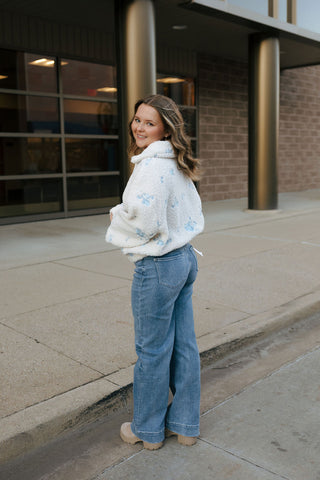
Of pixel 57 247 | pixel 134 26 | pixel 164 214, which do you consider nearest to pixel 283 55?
pixel 134 26

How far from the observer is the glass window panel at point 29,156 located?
11.1 m

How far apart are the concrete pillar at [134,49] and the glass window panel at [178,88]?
464 centimetres

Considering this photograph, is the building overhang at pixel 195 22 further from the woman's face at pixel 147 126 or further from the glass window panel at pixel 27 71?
the woman's face at pixel 147 126

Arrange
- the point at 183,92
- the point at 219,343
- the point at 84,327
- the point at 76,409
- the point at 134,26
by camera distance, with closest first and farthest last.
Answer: the point at 76,409 < the point at 219,343 < the point at 84,327 < the point at 134,26 < the point at 183,92

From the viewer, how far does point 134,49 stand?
922cm

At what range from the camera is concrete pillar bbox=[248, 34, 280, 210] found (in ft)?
39.9

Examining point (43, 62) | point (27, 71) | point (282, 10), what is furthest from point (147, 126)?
point (282, 10)

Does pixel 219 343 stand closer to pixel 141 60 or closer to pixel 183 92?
pixel 141 60

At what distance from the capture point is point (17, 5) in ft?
32.7

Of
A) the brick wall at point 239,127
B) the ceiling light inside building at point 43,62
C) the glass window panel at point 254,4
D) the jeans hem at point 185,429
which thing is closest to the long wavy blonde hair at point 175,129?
the jeans hem at point 185,429

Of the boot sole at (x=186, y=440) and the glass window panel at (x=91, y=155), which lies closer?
the boot sole at (x=186, y=440)

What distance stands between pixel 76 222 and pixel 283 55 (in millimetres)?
8068

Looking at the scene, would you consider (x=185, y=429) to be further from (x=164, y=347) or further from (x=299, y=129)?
(x=299, y=129)

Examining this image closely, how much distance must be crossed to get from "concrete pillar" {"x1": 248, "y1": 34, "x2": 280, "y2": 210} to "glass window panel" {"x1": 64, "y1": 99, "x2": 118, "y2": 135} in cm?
339
